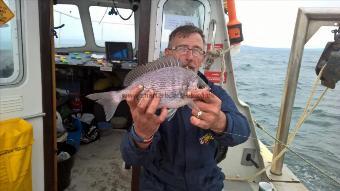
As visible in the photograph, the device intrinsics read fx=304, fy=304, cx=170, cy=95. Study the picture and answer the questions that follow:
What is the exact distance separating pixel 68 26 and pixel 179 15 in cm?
552

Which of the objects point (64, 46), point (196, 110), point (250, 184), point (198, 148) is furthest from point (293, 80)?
point (64, 46)

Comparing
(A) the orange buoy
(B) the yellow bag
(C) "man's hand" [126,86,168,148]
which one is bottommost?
(B) the yellow bag

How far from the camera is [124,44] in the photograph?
7.21 m

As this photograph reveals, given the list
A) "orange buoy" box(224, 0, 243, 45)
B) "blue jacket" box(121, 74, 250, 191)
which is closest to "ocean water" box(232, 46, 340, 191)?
"orange buoy" box(224, 0, 243, 45)

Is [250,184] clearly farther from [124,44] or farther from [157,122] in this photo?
[124,44]

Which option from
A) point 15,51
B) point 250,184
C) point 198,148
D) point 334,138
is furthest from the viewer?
point 334,138

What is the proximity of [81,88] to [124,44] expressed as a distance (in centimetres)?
144

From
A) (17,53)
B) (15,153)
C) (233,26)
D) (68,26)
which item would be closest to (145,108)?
(15,153)

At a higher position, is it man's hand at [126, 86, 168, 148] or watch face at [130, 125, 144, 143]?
man's hand at [126, 86, 168, 148]

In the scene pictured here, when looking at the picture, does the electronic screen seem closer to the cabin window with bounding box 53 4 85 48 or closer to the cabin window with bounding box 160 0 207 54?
the cabin window with bounding box 53 4 85 48

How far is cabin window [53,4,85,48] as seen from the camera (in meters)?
7.78

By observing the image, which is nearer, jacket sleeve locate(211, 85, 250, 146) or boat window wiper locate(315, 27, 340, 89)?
jacket sleeve locate(211, 85, 250, 146)

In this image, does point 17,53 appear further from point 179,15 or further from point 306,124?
point 306,124

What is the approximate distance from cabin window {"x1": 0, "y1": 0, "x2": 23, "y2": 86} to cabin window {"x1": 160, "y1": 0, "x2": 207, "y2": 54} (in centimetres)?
147
